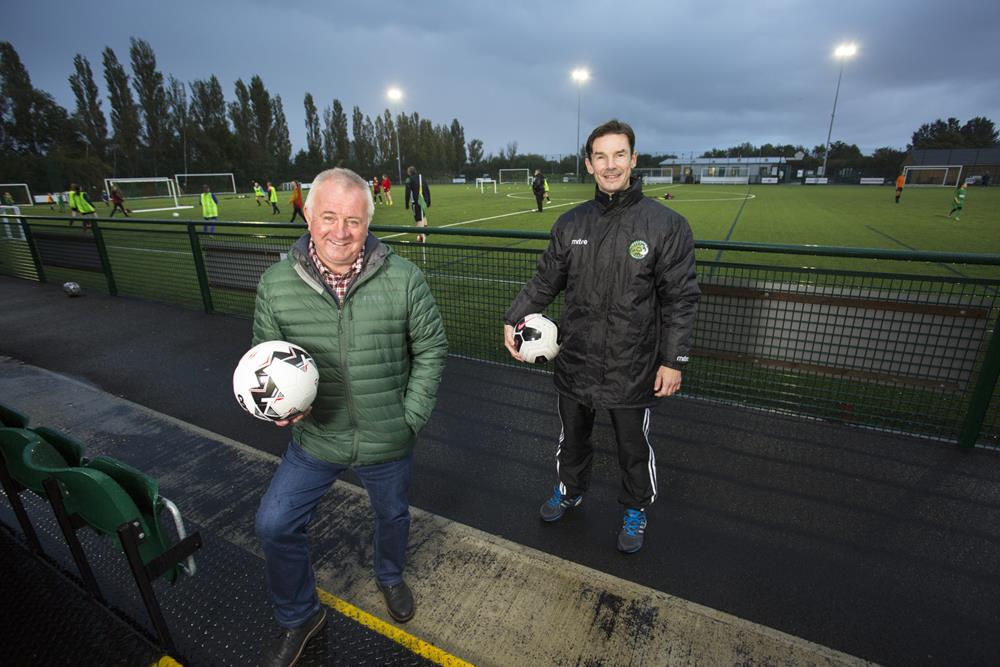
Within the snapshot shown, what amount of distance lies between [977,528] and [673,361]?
2.22 metres

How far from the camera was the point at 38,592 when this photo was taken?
7.77 feet

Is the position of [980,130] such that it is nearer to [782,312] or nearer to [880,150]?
[880,150]

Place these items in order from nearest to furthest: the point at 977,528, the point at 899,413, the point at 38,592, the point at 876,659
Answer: the point at 876,659
the point at 38,592
the point at 977,528
the point at 899,413

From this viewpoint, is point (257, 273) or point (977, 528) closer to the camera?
point (977, 528)

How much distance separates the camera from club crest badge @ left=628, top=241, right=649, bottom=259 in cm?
236

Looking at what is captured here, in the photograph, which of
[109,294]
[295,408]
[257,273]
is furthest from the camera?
[109,294]

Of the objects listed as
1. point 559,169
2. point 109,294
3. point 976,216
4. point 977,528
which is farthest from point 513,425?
point 559,169

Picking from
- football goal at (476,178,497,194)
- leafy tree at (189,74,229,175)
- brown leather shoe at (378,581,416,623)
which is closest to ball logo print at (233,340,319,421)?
brown leather shoe at (378,581,416,623)

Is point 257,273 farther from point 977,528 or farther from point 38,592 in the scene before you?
point 977,528

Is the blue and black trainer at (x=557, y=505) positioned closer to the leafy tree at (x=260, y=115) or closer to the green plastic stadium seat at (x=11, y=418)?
the green plastic stadium seat at (x=11, y=418)

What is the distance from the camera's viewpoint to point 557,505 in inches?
119

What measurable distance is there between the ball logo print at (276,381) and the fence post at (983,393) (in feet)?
14.3

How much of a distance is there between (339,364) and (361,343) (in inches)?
5.2

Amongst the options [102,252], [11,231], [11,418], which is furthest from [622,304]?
[11,231]
